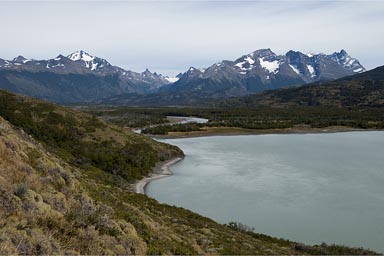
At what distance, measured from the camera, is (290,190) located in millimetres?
37031

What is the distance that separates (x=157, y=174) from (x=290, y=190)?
57.5 ft

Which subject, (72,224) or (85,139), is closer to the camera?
(72,224)

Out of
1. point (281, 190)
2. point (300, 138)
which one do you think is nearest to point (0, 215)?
point (281, 190)

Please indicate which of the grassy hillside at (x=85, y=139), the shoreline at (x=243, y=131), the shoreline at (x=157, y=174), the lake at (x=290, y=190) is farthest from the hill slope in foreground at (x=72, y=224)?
the shoreline at (x=243, y=131)

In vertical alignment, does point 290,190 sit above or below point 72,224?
below

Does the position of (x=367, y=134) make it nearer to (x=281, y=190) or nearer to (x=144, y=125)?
(x=144, y=125)

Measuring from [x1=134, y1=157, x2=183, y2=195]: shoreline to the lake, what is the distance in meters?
1.07

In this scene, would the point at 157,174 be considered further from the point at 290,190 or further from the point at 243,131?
the point at 243,131

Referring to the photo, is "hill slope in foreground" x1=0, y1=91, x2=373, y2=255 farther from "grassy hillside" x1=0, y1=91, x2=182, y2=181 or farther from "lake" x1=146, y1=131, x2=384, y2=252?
"grassy hillside" x1=0, y1=91, x2=182, y2=181

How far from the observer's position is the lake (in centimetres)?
2631

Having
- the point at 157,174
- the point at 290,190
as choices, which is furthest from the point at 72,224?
the point at 157,174

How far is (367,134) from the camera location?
95125 millimetres

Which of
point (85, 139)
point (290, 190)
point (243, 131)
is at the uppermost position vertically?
point (85, 139)

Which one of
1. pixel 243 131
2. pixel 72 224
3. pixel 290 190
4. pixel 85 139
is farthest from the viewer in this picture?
pixel 243 131
